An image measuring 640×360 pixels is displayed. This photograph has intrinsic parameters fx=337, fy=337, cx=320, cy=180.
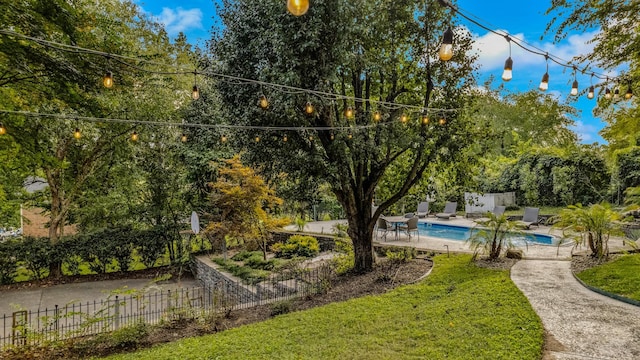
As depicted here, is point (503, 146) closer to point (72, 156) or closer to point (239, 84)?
point (239, 84)

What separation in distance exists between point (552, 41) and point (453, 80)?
1.94 m

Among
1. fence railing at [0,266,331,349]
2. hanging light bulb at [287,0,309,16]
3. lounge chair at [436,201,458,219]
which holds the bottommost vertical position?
fence railing at [0,266,331,349]

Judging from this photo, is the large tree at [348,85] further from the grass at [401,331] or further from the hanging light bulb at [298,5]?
the hanging light bulb at [298,5]

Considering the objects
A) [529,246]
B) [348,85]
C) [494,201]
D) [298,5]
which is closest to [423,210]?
[494,201]

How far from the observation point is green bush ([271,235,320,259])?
10789mm

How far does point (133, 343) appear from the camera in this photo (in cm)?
525

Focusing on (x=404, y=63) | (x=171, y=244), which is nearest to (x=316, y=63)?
(x=404, y=63)

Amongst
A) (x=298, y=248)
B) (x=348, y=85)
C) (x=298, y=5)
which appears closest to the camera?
(x=298, y=5)

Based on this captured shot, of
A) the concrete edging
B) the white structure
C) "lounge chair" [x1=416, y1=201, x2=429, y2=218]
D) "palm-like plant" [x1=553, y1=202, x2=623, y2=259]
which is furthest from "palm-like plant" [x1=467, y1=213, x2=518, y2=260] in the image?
the white structure

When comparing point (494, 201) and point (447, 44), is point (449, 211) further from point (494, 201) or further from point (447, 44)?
point (447, 44)

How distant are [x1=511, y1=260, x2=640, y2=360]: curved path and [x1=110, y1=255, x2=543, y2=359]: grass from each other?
184mm

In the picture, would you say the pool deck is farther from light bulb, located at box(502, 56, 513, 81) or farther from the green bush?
light bulb, located at box(502, 56, 513, 81)

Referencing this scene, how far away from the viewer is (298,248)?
11031mm

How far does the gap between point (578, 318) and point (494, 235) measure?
3024mm
